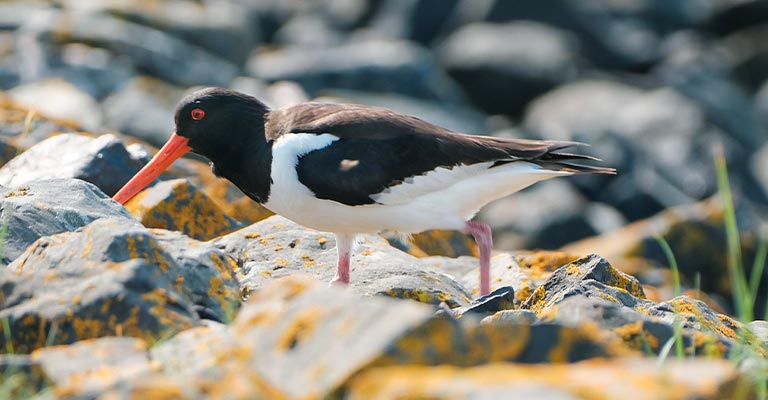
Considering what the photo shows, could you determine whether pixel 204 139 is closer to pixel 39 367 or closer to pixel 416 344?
pixel 39 367

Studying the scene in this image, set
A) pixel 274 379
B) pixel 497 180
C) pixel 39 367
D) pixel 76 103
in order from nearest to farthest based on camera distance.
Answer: pixel 274 379 → pixel 39 367 → pixel 497 180 → pixel 76 103

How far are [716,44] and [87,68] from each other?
42.1 feet

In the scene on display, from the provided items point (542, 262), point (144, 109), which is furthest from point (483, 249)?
point (144, 109)

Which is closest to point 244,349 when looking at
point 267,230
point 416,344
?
point 416,344

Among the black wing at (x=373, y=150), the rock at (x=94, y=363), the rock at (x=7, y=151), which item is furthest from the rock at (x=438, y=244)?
the rock at (x=94, y=363)

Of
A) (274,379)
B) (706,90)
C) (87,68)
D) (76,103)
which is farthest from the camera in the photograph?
(706,90)

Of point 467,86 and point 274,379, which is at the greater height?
point 274,379

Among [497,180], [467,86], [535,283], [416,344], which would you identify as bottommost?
[467,86]

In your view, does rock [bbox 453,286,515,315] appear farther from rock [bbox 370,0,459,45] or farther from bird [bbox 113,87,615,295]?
rock [bbox 370,0,459,45]

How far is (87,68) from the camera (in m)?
17.2

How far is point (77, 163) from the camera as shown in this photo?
6.68m

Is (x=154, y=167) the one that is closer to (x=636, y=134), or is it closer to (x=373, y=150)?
(x=373, y=150)

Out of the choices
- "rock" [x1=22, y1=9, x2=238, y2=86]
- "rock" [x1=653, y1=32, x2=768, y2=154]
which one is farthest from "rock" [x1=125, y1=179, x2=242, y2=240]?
"rock" [x1=653, y1=32, x2=768, y2=154]

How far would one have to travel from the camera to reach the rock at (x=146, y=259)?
14.1 ft
